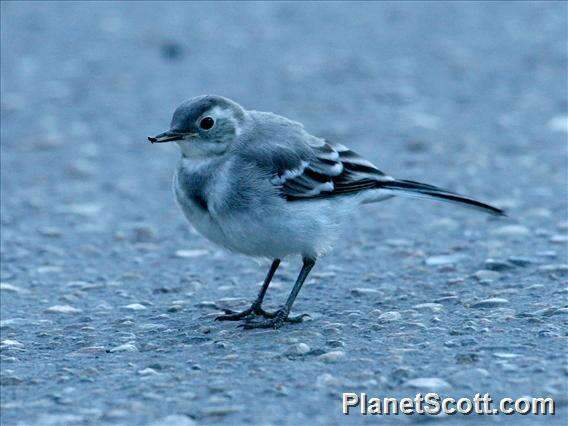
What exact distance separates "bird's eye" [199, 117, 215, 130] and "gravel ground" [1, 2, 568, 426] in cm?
137

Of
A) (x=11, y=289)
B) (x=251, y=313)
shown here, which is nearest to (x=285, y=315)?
(x=251, y=313)

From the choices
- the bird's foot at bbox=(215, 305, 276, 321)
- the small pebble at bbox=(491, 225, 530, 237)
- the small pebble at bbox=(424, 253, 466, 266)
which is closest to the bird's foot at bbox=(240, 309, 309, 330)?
the bird's foot at bbox=(215, 305, 276, 321)

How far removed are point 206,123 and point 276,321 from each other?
1.43 metres

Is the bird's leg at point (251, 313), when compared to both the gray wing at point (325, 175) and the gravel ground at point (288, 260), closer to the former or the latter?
the gravel ground at point (288, 260)

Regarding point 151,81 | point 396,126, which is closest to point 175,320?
point 396,126

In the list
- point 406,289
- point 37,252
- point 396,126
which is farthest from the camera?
point 396,126

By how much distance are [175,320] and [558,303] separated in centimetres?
264

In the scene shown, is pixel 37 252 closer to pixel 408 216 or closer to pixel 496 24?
pixel 408 216

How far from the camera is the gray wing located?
704 cm

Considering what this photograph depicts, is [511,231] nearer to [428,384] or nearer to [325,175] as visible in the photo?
[325,175]

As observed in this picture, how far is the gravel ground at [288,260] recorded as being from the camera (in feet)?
19.2

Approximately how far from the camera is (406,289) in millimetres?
7938

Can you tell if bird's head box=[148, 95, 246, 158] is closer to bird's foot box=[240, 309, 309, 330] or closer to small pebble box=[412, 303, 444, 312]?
bird's foot box=[240, 309, 309, 330]

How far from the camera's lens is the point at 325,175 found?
23.9ft
